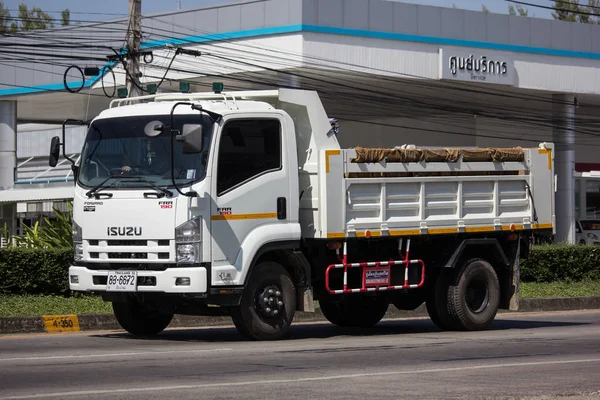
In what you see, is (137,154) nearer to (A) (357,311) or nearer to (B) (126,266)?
(B) (126,266)

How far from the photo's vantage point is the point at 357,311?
1620 cm

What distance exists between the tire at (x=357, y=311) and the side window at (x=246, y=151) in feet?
11.0

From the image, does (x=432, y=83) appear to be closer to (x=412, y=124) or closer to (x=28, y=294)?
(x=412, y=124)

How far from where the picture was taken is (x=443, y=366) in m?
10.8

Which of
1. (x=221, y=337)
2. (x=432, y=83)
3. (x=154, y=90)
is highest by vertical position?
(x=432, y=83)

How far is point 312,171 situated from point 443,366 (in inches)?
153

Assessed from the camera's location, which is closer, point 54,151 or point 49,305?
point 54,151

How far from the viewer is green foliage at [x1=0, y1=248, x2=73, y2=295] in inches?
711

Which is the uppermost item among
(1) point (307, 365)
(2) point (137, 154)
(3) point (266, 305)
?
(2) point (137, 154)

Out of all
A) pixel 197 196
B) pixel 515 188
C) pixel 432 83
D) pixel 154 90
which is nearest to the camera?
pixel 197 196

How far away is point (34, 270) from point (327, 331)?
543cm

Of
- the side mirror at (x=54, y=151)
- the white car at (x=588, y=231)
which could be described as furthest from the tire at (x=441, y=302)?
the white car at (x=588, y=231)

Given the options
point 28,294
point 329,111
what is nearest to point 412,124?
point 329,111

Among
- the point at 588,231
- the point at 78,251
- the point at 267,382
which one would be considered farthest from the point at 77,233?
the point at 588,231
